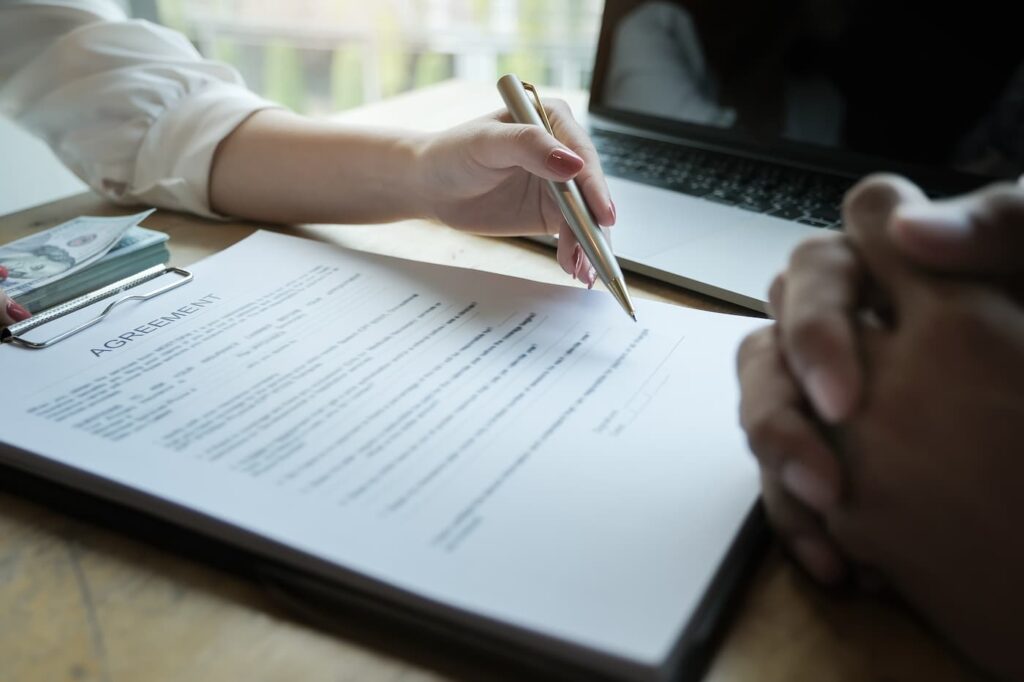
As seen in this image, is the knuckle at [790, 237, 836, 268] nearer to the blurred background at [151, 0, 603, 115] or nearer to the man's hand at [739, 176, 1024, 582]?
the man's hand at [739, 176, 1024, 582]

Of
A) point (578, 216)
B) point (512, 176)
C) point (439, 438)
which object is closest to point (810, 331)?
point (439, 438)

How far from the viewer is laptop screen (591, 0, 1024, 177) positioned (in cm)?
69

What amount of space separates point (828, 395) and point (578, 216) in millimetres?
282

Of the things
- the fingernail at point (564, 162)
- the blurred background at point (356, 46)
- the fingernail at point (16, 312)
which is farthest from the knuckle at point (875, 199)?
the blurred background at point (356, 46)

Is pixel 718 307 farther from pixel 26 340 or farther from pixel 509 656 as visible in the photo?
pixel 26 340

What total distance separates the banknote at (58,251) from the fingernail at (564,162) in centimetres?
31

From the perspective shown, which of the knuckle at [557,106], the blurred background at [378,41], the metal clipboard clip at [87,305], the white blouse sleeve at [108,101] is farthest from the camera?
the blurred background at [378,41]

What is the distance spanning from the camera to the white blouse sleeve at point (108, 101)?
0.71 metres

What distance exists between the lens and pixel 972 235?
236 mm

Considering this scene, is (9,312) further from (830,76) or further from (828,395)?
(830,76)

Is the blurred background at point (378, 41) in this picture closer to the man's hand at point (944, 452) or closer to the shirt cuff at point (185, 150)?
the shirt cuff at point (185, 150)

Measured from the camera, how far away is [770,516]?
298 mm

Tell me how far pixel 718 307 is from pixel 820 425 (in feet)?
0.84

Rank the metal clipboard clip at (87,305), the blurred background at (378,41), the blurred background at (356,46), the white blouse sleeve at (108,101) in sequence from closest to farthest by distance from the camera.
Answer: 1. the metal clipboard clip at (87,305)
2. the white blouse sleeve at (108,101)
3. the blurred background at (356,46)
4. the blurred background at (378,41)
